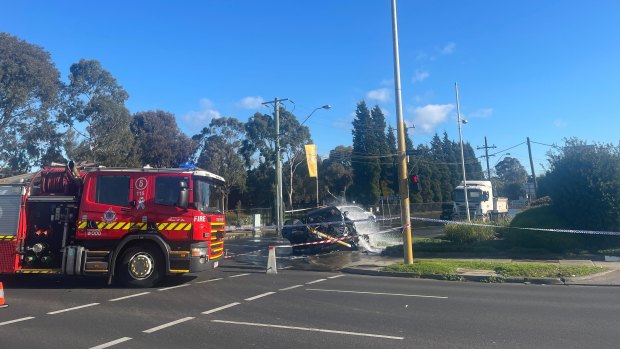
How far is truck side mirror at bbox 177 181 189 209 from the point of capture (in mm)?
10695

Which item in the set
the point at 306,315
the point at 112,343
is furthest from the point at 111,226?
the point at 306,315

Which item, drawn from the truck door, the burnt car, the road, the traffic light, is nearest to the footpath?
the road

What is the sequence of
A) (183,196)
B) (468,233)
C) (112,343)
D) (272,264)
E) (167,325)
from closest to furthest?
(112,343), (167,325), (183,196), (272,264), (468,233)

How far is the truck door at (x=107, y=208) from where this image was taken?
10953mm

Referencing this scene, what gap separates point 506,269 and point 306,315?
7.53 m

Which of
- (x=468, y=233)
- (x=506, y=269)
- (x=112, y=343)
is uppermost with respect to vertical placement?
(x=468, y=233)

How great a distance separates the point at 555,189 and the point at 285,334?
1472cm

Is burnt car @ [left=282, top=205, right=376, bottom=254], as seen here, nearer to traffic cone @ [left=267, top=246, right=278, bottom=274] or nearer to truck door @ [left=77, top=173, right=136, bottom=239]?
traffic cone @ [left=267, top=246, right=278, bottom=274]

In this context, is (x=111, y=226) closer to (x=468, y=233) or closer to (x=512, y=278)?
(x=512, y=278)

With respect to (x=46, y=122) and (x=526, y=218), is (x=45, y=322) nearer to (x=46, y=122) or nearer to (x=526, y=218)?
(x=526, y=218)

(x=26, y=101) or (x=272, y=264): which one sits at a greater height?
(x=26, y=101)

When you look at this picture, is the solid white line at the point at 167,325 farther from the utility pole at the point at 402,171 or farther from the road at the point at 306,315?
the utility pole at the point at 402,171

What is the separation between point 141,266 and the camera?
1096cm

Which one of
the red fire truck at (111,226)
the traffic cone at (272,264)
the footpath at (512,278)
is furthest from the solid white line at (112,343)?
the footpath at (512,278)
